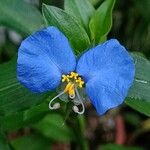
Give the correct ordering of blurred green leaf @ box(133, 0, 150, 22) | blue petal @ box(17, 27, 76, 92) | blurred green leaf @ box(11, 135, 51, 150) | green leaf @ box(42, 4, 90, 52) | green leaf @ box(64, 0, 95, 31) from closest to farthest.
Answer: blue petal @ box(17, 27, 76, 92) < green leaf @ box(42, 4, 90, 52) < green leaf @ box(64, 0, 95, 31) < blurred green leaf @ box(133, 0, 150, 22) < blurred green leaf @ box(11, 135, 51, 150)

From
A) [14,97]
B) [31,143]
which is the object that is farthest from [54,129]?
[14,97]

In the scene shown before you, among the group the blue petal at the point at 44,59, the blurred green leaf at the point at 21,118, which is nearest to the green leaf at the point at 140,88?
the blue petal at the point at 44,59

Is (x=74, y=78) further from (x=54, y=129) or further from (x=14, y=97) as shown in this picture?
(x=54, y=129)

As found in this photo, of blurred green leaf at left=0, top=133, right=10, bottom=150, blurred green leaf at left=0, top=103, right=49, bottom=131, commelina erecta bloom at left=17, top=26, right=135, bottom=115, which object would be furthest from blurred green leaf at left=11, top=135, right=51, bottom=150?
commelina erecta bloom at left=17, top=26, right=135, bottom=115

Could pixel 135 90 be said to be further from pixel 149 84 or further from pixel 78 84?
pixel 78 84

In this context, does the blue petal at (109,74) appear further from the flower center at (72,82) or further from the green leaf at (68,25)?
the green leaf at (68,25)

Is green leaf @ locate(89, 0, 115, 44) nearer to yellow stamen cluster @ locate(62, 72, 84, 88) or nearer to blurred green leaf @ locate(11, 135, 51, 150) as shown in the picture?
yellow stamen cluster @ locate(62, 72, 84, 88)

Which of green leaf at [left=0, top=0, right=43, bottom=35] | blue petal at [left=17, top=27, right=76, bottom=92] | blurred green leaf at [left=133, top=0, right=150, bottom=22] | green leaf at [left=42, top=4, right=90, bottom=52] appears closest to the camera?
blue petal at [left=17, top=27, right=76, bottom=92]

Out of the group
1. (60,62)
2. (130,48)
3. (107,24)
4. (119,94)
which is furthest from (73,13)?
(130,48)

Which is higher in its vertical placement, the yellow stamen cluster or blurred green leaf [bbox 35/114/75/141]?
the yellow stamen cluster
